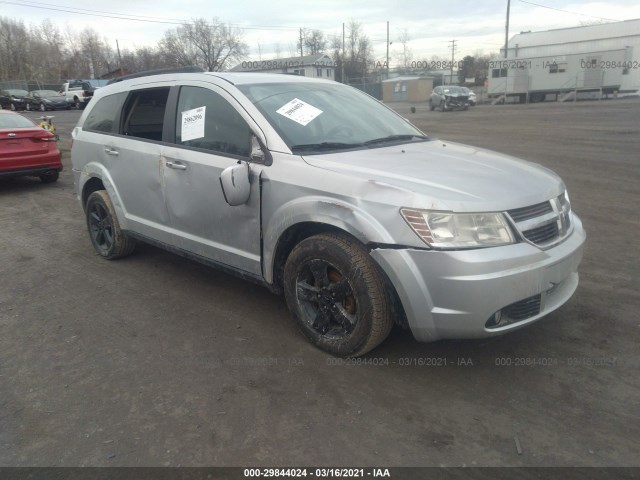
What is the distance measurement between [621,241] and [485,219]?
342 centimetres

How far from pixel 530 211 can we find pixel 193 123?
258 centimetres

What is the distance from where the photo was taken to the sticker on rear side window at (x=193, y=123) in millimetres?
3924

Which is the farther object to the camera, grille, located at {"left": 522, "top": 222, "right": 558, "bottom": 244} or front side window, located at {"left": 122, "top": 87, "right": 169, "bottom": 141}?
front side window, located at {"left": 122, "top": 87, "right": 169, "bottom": 141}

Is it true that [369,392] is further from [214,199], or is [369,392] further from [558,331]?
[214,199]

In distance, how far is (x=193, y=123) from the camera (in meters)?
3.98

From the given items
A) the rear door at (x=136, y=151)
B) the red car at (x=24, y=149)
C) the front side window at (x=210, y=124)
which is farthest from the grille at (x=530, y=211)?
the red car at (x=24, y=149)

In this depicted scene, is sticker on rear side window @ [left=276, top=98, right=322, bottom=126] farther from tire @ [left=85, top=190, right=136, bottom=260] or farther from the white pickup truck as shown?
the white pickup truck

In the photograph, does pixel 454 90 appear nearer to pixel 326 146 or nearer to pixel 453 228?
pixel 326 146

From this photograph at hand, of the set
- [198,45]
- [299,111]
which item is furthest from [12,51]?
[299,111]

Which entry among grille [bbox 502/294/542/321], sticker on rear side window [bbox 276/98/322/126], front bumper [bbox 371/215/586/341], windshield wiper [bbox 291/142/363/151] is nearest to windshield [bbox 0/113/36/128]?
sticker on rear side window [bbox 276/98/322/126]

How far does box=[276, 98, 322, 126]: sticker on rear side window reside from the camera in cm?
363

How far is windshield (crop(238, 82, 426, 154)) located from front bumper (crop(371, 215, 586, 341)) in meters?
1.13

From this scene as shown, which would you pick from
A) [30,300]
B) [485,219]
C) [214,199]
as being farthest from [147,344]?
[485,219]

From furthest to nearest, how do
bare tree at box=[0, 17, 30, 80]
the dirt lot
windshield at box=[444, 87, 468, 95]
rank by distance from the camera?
bare tree at box=[0, 17, 30, 80], windshield at box=[444, 87, 468, 95], the dirt lot
